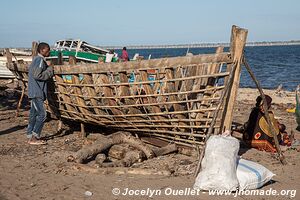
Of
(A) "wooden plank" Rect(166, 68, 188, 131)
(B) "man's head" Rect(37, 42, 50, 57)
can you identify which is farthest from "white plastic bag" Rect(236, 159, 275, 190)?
(B) "man's head" Rect(37, 42, 50, 57)

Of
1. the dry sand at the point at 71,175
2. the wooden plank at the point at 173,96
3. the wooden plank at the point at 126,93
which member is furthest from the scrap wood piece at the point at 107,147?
the wooden plank at the point at 173,96

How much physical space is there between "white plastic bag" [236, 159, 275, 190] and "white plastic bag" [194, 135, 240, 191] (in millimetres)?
107

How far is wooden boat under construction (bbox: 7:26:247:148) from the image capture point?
6043mm

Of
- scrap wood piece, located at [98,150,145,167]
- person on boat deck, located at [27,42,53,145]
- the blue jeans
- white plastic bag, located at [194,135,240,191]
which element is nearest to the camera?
white plastic bag, located at [194,135,240,191]

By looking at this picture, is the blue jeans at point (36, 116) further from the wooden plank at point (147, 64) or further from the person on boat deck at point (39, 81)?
the wooden plank at point (147, 64)

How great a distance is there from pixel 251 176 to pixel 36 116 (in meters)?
4.40

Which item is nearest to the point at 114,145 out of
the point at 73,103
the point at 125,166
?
the point at 125,166

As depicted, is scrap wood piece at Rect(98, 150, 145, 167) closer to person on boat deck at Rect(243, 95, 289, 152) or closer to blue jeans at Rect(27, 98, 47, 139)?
blue jeans at Rect(27, 98, 47, 139)

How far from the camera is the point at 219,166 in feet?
16.7

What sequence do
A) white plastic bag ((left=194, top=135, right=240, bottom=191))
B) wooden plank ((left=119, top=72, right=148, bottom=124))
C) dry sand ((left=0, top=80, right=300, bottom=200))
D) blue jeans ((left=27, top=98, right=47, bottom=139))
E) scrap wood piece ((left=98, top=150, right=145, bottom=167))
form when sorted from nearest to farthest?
white plastic bag ((left=194, top=135, right=240, bottom=191)) < dry sand ((left=0, top=80, right=300, bottom=200)) < scrap wood piece ((left=98, top=150, right=145, bottom=167)) < wooden plank ((left=119, top=72, right=148, bottom=124)) < blue jeans ((left=27, top=98, right=47, bottom=139))

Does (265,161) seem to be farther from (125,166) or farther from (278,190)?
(125,166)

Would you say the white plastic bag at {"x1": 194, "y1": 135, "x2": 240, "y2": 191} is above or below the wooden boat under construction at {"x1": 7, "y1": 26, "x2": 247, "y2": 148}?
below

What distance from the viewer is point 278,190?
5379mm

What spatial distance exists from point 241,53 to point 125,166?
2.48 meters
